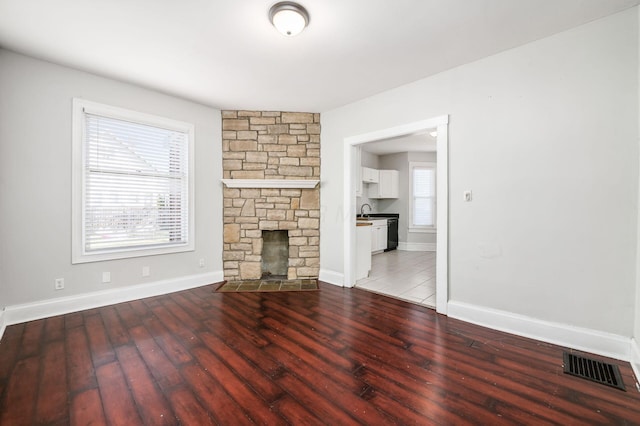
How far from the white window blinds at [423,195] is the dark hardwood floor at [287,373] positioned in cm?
480

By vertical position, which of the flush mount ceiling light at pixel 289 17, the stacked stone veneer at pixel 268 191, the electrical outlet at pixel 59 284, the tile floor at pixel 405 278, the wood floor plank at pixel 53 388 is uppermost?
the flush mount ceiling light at pixel 289 17

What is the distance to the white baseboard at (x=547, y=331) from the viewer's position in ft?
6.62

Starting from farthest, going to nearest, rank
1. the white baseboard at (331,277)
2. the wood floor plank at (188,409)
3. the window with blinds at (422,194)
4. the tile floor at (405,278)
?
the window with blinds at (422,194) < the white baseboard at (331,277) < the tile floor at (405,278) < the wood floor plank at (188,409)

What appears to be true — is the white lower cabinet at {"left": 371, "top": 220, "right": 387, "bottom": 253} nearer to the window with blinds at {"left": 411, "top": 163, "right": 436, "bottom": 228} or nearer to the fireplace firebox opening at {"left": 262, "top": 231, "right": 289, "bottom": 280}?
the window with blinds at {"left": 411, "top": 163, "right": 436, "bottom": 228}

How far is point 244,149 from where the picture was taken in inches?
161

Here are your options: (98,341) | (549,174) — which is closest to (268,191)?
(98,341)

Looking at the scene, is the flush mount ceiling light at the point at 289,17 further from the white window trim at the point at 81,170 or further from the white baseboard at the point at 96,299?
the white baseboard at the point at 96,299

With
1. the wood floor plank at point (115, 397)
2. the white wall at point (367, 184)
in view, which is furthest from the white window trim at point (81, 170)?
the white wall at point (367, 184)

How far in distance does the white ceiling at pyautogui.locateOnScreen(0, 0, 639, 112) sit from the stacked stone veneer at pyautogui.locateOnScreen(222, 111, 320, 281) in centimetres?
93

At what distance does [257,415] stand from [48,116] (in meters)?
3.51

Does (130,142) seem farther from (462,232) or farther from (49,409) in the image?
(462,232)

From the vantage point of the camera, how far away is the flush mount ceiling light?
1.93m

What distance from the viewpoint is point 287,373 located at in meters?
1.83

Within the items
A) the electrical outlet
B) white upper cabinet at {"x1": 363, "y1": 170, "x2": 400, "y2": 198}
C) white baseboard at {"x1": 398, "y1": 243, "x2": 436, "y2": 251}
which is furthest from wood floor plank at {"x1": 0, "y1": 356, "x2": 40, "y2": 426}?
white baseboard at {"x1": 398, "y1": 243, "x2": 436, "y2": 251}
